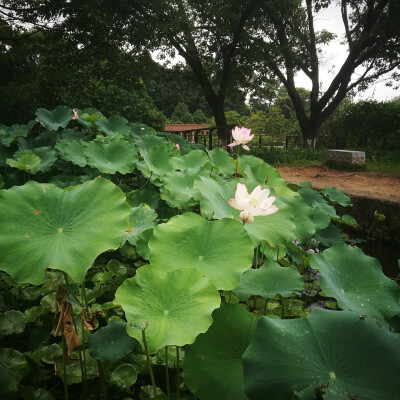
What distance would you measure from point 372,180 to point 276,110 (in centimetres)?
2279

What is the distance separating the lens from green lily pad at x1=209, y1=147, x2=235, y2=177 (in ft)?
7.29

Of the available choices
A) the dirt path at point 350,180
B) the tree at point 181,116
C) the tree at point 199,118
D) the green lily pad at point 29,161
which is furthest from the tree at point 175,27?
the tree at point 199,118

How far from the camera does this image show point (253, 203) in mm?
998

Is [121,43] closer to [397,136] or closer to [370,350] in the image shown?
[370,350]

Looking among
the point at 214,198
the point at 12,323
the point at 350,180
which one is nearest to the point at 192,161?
the point at 214,198

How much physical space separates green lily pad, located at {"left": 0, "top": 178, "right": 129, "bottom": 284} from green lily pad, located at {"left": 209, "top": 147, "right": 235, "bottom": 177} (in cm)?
135

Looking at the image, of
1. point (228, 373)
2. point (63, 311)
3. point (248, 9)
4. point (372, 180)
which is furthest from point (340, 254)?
point (248, 9)

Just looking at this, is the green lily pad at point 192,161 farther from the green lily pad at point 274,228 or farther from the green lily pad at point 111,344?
the green lily pad at point 111,344

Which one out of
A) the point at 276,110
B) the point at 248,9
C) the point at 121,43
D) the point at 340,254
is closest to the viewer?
the point at 340,254

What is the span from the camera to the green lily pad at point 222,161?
2.22 metres

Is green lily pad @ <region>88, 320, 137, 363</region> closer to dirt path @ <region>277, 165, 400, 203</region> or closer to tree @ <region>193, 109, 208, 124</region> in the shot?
dirt path @ <region>277, 165, 400, 203</region>

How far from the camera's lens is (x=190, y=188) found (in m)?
1.69

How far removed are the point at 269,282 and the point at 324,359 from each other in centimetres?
46

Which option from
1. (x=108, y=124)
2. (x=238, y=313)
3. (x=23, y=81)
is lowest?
(x=238, y=313)
